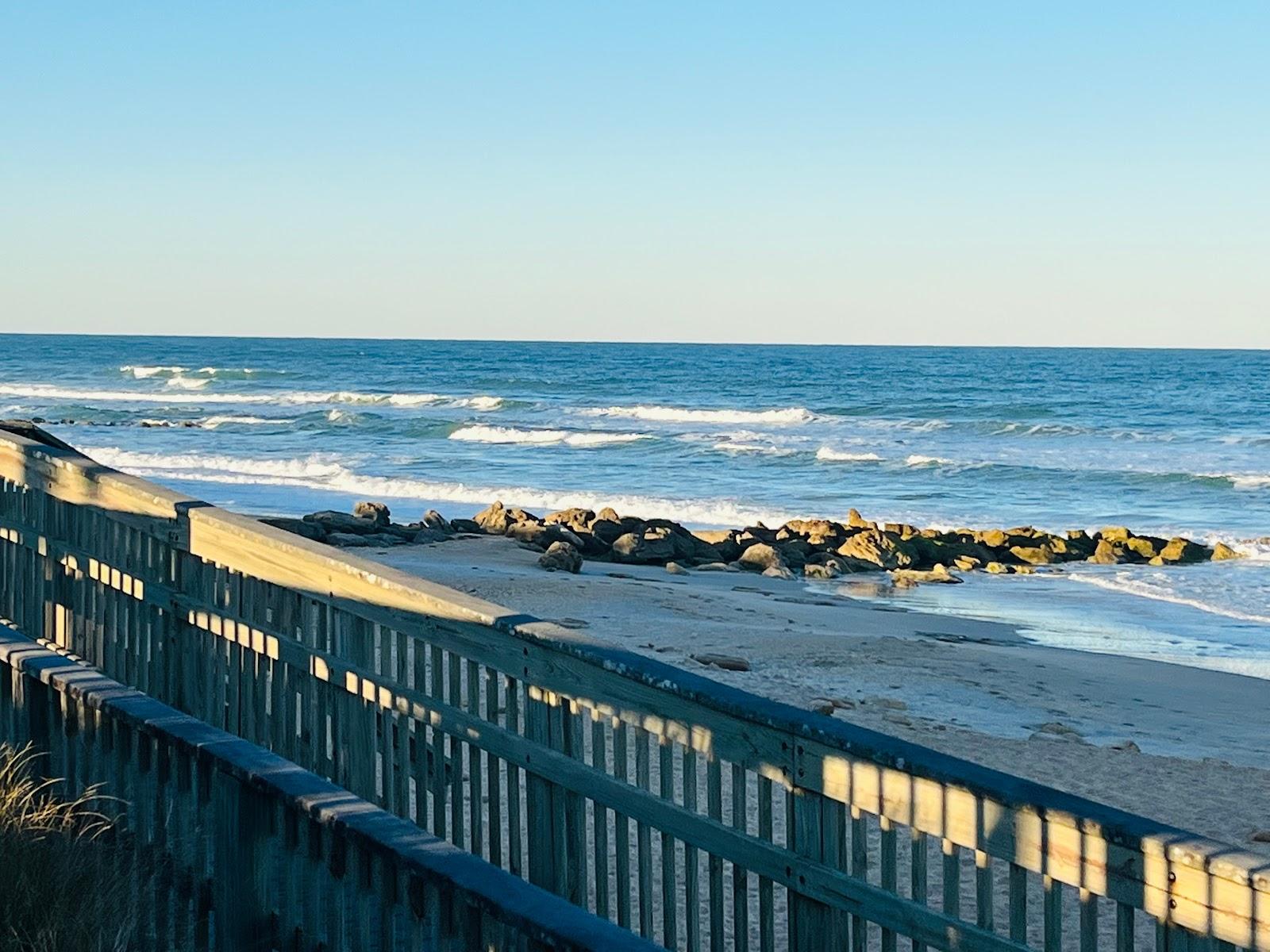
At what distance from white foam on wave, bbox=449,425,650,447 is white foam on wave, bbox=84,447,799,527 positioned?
861cm

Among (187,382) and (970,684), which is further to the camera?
(187,382)

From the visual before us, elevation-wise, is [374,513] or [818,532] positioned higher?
[374,513]

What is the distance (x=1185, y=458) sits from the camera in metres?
44.8

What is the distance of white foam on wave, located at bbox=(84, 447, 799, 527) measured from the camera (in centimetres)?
2962

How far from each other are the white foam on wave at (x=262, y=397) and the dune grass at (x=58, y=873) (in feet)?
206

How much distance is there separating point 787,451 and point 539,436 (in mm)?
9975

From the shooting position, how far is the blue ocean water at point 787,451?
811 inches

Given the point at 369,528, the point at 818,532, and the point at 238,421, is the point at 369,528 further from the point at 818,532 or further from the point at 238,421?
the point at 238,421

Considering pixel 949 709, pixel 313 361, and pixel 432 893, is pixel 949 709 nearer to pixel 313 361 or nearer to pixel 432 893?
pixel 432 893

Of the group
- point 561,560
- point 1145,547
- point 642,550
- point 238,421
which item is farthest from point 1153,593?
point 238,421

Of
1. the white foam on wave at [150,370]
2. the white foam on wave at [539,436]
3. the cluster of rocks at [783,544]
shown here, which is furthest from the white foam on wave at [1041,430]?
the white foam on wave at [150,370]

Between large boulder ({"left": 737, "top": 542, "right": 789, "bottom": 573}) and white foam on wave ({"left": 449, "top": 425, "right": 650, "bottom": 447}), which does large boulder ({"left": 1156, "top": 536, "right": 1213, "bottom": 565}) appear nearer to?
large boulder ({"left": 737, "top": 542, "right": 789, "bottom": 573})

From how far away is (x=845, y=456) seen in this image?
43469 mm

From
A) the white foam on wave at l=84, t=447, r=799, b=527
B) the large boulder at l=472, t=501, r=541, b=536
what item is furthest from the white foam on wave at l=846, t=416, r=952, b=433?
the large boulder at l=472, t=501, r=541, b=536
